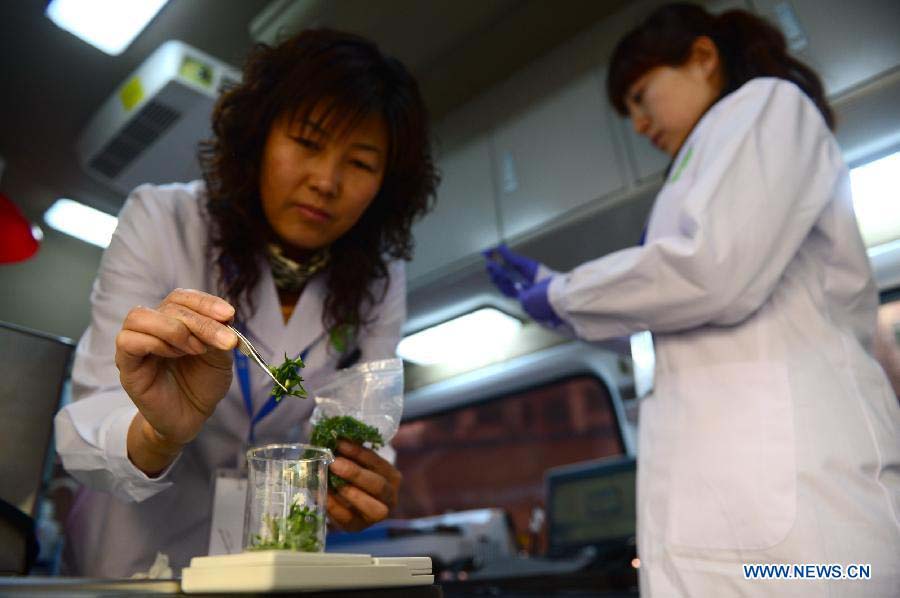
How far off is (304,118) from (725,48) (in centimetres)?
110

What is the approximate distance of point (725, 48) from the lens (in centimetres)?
157

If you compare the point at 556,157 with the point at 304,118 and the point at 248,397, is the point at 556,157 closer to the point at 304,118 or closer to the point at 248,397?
the point at 304,118

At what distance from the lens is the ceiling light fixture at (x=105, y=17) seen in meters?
2.05

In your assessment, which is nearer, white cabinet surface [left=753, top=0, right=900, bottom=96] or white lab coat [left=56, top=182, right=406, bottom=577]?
white lab coat [left=56, top=182, right=406, bottom=577]

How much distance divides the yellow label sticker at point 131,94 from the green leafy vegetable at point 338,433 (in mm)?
1862

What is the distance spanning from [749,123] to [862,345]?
488mm

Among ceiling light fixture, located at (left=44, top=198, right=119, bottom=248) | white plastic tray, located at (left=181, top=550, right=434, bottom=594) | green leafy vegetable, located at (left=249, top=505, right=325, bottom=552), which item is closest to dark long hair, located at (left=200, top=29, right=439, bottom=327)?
green leafy vegetable, located at (left=249, top=505, right=325, bottom=552)

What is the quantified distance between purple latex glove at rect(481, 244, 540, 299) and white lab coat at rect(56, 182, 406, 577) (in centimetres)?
75

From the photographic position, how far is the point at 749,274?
112 centimetres

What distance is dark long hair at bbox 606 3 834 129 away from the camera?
59.1 inches

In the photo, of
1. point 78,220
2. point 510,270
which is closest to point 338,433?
point 510,270

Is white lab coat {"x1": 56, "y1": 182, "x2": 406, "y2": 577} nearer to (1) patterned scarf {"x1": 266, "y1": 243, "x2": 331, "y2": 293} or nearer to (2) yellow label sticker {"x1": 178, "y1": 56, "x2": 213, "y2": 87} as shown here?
(1) patterned scarf {"x1": 266, "y1": 243, "x2": 331, "y2": 293}

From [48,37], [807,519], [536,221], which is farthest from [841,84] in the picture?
[48,37]

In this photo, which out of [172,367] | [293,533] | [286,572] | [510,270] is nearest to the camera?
[286,572]
